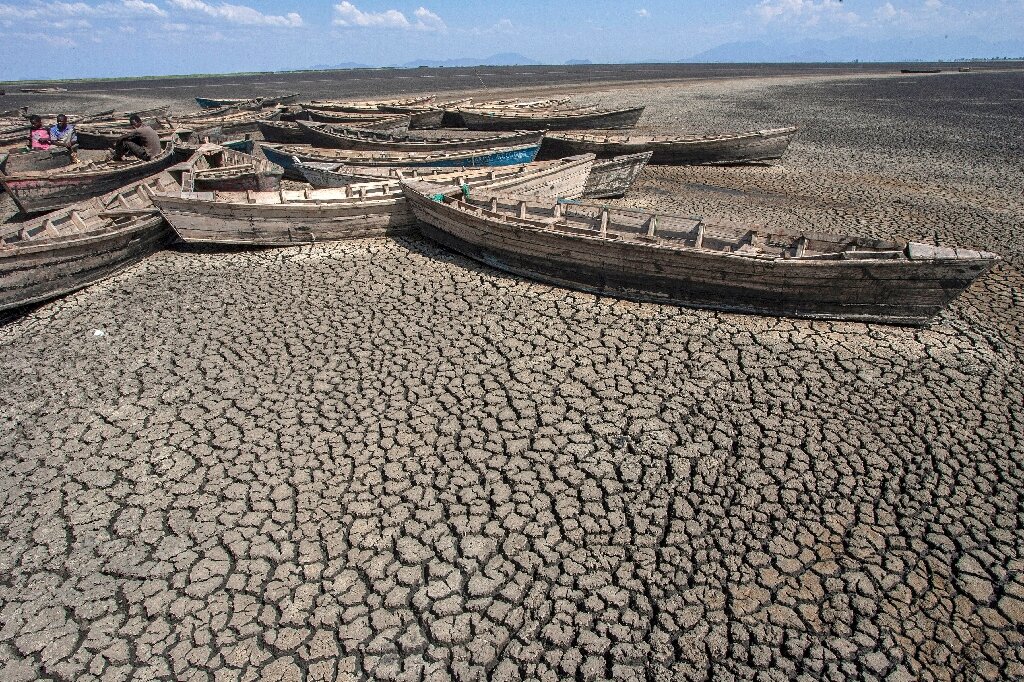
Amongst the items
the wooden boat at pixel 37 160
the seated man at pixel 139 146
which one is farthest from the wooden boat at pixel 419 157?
the wooden boat at pixel 37 160

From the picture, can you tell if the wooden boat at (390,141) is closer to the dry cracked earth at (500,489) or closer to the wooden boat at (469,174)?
the wooden boat at (469,174)

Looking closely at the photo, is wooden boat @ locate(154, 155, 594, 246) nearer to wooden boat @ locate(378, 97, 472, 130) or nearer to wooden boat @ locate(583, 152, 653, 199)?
wooden boat @ locate(583, 152, 653, 199)

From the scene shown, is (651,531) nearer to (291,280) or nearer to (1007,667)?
(1007,667)

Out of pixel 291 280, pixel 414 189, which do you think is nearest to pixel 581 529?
pixel 291 280

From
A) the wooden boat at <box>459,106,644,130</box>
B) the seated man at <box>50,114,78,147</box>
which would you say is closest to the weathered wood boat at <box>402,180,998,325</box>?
the wooden boat at <box>459,106,644,130</box>

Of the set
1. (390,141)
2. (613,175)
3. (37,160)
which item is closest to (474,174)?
(613,175)

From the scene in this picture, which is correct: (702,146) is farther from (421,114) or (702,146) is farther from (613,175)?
(421,114)
